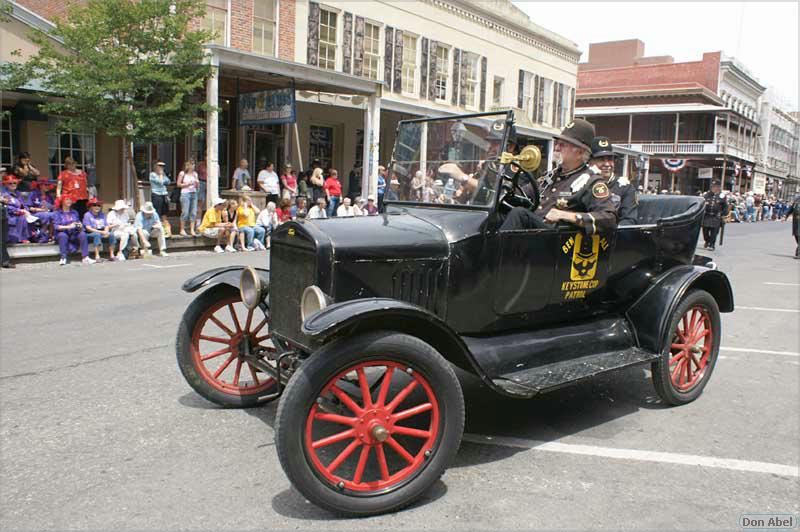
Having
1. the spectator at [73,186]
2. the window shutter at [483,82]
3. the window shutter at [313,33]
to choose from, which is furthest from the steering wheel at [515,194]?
the window shutter at [483,82]

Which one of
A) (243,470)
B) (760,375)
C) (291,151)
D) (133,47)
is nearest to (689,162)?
(291,151)

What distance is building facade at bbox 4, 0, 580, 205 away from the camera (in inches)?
685

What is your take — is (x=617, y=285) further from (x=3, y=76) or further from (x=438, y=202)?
(x=3, y=76)

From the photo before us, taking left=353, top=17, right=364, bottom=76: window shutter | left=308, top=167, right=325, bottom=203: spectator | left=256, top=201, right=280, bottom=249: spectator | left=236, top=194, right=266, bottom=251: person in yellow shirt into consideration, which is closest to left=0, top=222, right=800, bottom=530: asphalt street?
left=236, top=194, right=266, bottom=251: person in yellow shirt

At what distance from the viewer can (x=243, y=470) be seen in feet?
11.1

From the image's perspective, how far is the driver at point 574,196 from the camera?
13.4 ft

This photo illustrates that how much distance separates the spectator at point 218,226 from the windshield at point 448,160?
32.5ft

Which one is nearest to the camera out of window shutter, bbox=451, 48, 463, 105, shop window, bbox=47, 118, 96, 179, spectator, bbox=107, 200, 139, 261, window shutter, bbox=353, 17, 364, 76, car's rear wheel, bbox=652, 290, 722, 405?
car's rear wheel, bbox=652, 290, 722, 405

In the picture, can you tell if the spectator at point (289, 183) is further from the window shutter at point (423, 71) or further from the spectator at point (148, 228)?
the window shutter at point (423, 71)

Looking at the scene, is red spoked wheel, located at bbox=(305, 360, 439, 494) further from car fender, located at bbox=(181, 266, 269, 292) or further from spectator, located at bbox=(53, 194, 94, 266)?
spectator, located at bbox=(53, 194, 94, 266)

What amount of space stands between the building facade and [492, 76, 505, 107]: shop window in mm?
56

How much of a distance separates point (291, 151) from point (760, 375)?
17222 millimetres

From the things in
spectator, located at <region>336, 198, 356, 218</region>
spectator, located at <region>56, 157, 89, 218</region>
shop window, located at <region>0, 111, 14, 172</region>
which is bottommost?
spectator, located at <region>336, 198, 356, 218</region>

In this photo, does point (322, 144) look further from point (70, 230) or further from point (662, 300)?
point (662, 300)
